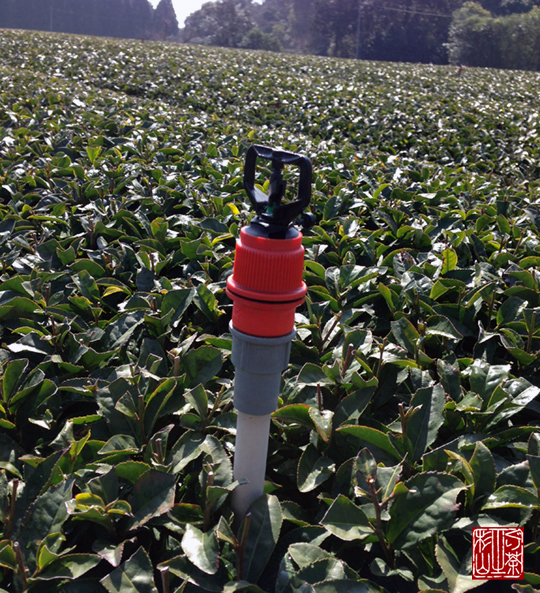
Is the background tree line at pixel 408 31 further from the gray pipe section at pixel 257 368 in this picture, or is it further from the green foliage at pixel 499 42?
the gray pipe section at pixel 257 368

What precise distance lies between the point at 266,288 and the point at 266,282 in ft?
0.04

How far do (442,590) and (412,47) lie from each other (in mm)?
63545

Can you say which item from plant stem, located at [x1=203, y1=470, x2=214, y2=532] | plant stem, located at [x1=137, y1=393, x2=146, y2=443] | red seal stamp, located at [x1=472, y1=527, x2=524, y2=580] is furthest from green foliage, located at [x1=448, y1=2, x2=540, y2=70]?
plant stem, located at [x1=203, y1=470, x2=214, y2=532]

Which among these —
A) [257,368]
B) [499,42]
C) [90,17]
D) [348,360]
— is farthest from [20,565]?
[90,17]

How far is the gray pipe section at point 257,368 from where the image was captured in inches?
46.3

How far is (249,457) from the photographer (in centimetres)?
134

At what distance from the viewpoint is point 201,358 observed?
6.10 ft

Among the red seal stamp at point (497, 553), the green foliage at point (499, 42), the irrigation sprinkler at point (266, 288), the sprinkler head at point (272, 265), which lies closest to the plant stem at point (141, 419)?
the irrigation sprinkler at point (266, 288)

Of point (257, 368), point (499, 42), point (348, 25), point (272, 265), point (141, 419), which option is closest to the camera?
point (272, 265)

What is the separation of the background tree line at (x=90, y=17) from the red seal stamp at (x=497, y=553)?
78.7 meters

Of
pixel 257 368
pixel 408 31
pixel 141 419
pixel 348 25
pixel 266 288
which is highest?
pixel 348 25

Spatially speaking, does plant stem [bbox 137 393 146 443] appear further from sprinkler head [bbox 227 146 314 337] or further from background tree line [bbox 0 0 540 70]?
background tree line [bbox 0 0 540 70]

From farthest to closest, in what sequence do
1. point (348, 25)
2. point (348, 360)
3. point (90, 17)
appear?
point (90, 17) < point (348, 25) < point (348, 360)

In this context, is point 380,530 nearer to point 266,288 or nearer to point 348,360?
point 348,360
